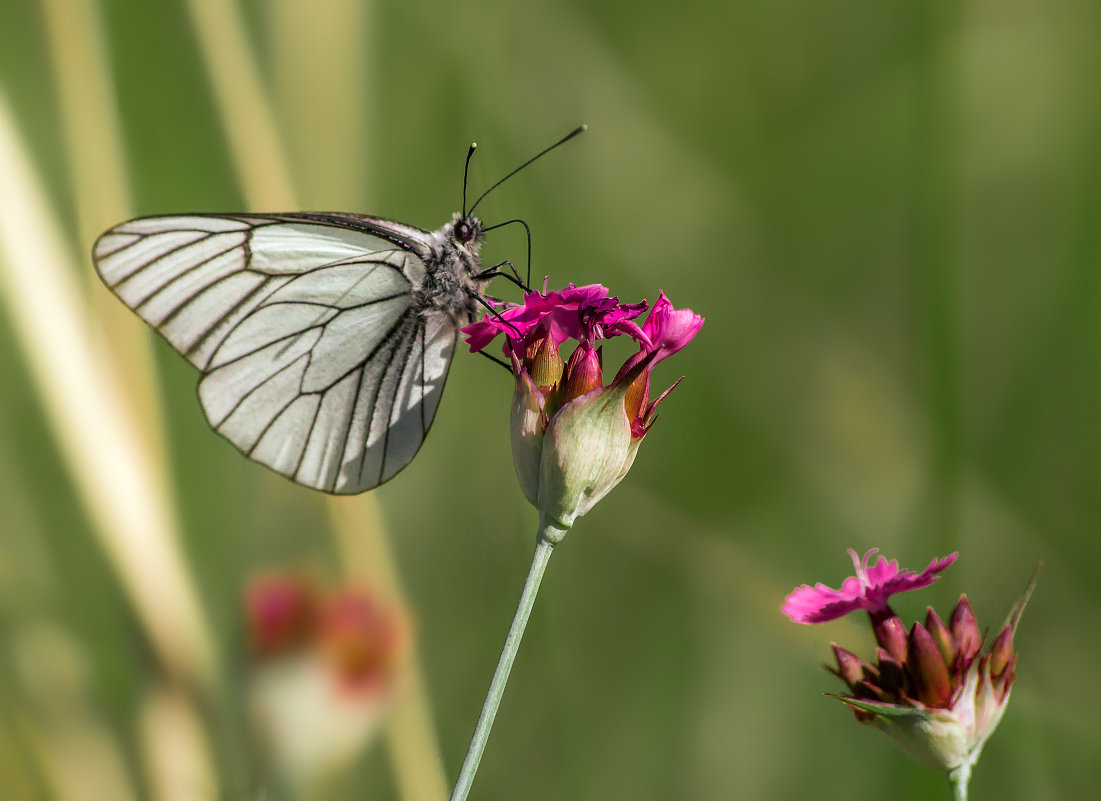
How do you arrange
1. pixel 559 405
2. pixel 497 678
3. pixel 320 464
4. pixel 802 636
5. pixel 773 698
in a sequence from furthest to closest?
1. pixel 773 698
2. pixel 802 636
3. pixel 320 464
4. pixel 559 405
5. pixel 497 678

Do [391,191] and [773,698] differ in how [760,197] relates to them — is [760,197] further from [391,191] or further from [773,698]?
[773,698]

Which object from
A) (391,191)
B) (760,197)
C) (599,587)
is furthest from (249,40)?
(599,587)

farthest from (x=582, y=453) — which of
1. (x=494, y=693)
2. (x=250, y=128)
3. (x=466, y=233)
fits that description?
(x=250, y=128)

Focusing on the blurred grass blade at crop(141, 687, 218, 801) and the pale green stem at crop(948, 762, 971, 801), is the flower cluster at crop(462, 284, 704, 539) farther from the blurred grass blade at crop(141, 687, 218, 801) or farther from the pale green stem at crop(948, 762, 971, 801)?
the blurred grass blade at crop(141, 687, 218, 801)

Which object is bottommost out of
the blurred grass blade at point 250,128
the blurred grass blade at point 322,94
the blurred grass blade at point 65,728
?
the blurred grass blade at point 65,728

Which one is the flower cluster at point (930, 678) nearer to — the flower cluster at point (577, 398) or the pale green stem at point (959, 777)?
the pale green stem at point (959, 777)

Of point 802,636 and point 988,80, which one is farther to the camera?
point 988,80

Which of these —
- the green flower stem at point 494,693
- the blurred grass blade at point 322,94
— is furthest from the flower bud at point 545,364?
the blurred grass blade at point 322,94
